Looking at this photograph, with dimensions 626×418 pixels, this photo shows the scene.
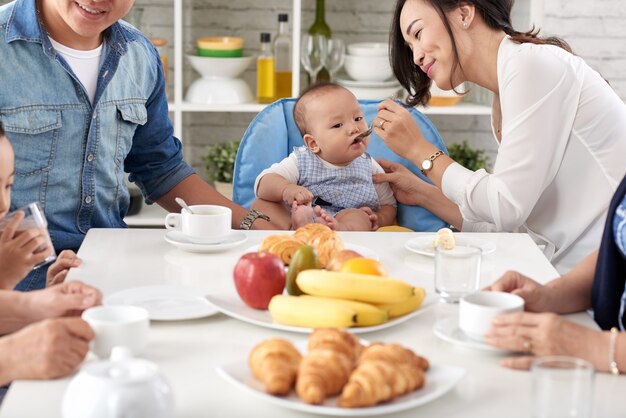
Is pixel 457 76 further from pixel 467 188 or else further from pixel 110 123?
pixel 110 123

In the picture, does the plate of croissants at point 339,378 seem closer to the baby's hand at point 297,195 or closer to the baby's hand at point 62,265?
the baby's hand at point 62,265

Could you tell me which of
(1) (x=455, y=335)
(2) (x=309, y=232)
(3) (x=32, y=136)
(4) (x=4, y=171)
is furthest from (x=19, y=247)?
(1) (x=455, y=335)

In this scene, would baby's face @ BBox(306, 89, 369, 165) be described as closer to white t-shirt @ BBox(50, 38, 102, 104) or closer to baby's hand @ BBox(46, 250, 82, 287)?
white t-shirt @ BBox(50, 38, 102, 104)

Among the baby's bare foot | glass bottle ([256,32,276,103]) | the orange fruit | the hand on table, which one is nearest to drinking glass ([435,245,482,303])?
the orange fruit

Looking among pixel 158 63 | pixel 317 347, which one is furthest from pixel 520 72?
pixel 317 347

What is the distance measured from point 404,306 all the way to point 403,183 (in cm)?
115

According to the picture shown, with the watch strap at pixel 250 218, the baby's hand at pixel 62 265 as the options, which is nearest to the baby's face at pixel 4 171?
the baby's hand at pixel 62 265

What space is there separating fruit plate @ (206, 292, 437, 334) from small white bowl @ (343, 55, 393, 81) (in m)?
2.33

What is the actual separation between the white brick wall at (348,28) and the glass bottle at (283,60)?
31 cm

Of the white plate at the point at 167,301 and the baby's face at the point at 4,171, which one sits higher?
the baby's face at the point at 4,171

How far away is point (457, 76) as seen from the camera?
247 centimetres

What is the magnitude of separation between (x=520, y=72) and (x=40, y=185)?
1.16m

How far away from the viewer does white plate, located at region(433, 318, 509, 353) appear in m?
1.33

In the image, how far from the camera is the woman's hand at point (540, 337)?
4.26 feet
